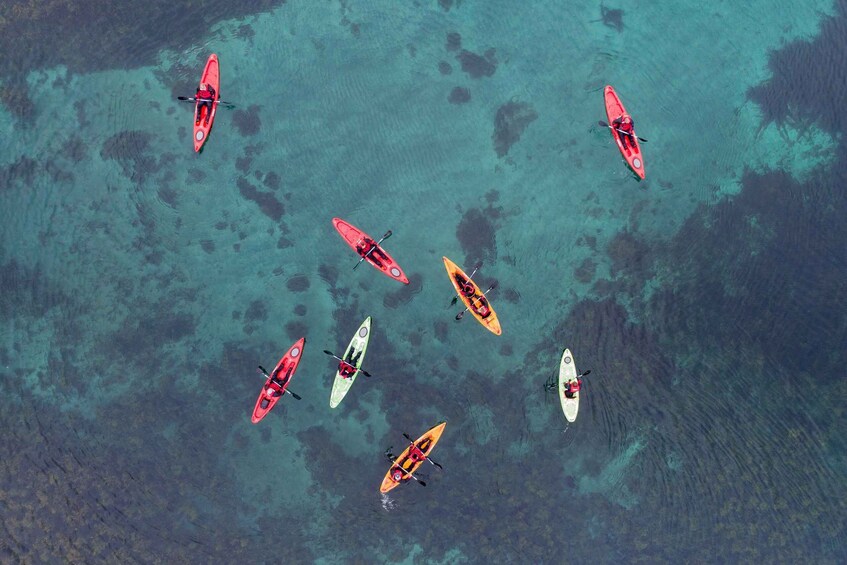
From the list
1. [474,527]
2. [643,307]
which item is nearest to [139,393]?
[474,527]

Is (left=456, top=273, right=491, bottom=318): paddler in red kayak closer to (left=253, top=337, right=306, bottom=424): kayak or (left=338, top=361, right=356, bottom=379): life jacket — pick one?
(left=338, top=361, right=356, bottom=379): life jacket

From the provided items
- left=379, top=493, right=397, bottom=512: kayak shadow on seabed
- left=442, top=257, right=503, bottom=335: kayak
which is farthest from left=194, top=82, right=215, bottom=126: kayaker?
left=379, top=493, right=397, bottom=512: kayak shadow on seabed

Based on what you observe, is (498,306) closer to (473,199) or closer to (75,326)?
(473,199)

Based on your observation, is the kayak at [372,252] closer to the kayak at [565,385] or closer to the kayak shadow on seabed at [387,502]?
the kayak at [565,385]

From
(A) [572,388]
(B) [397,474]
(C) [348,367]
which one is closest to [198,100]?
(C) [348,367]

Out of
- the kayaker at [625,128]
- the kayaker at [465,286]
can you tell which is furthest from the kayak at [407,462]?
the kayaker at [625,128]
